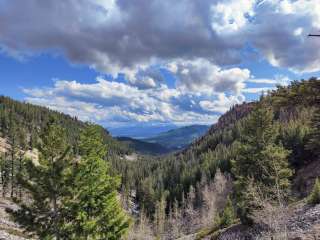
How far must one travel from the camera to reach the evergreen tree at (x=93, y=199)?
2800 centimetres

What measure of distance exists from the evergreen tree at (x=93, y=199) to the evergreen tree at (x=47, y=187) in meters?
0.90

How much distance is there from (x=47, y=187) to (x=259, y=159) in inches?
985

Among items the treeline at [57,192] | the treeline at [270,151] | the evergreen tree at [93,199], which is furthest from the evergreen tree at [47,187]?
the treeline at [270,151]

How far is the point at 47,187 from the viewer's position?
26938 mm

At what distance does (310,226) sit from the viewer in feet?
94.7

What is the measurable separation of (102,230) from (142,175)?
161 metres

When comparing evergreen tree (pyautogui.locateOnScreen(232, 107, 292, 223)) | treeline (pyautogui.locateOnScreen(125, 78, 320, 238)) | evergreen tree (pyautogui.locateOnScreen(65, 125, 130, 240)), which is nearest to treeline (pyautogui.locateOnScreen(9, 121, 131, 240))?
evergreen tree (pyautogui.locateOnScreen(65, 125, 130, 240))

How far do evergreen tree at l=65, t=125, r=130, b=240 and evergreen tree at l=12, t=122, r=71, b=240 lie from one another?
903 mm

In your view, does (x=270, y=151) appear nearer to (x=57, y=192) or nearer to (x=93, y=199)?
(x=93, y=199)

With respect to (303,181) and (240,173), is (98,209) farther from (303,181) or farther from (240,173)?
(303,181)

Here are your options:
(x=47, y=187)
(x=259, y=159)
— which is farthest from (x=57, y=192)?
(x=259, y=159)

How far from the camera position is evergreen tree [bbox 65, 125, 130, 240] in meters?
28.0

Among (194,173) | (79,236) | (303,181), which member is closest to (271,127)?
(79,236)

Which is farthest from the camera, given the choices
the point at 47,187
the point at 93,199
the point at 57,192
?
the point at 93,199
